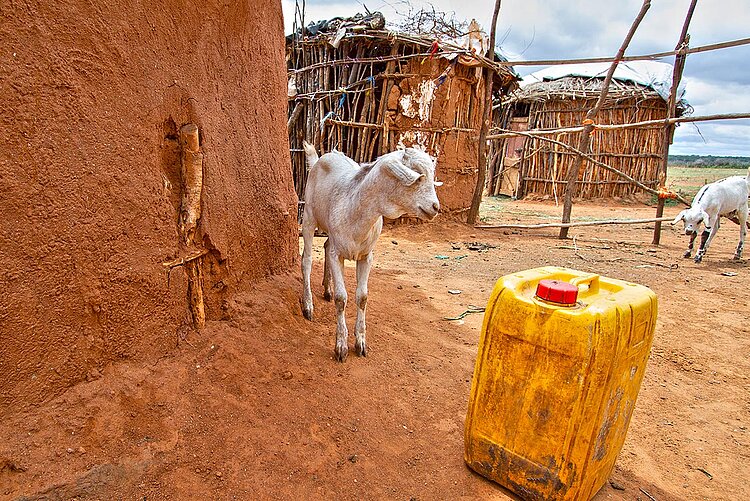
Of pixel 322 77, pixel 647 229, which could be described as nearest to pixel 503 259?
pixel 322 77

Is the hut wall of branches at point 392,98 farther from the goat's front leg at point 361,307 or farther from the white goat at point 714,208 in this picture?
the goat's front leg at point 361,307

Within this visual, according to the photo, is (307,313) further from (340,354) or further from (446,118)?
(446,118)

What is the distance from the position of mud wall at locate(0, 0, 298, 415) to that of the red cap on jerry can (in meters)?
2.04

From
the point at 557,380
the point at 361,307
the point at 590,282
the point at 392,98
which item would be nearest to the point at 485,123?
the point at 392,98

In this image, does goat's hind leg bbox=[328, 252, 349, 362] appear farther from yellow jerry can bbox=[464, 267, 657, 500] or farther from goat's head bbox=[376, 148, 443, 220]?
yellow jerry can bbox=[464, 267, 657, 500]

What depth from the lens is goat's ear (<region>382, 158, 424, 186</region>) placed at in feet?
9.28

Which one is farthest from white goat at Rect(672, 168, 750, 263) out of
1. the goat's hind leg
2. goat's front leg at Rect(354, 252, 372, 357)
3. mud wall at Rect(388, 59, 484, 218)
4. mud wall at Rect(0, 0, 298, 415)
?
mud wall at Rect(0, 0, 298, 415)

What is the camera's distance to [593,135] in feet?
50.6

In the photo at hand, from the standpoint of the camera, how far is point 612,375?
188 cm

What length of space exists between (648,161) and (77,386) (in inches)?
726

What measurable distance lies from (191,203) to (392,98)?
6.72 metres

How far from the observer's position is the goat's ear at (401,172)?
283 centimetres

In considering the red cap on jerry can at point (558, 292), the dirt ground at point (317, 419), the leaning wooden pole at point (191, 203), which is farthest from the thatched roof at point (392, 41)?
the red cap on jerry can at point (558, 292)

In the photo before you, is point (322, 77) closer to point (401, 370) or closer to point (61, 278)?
point (401, 370)
